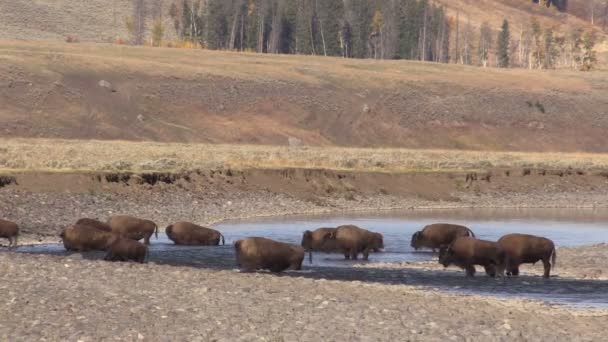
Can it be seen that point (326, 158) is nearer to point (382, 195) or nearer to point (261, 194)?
point (382, 195)

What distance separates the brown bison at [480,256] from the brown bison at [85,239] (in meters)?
7.56

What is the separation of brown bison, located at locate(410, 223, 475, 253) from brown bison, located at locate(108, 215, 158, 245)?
6783 millimetres

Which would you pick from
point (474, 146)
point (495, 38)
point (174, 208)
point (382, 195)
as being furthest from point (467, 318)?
point (495, 38)

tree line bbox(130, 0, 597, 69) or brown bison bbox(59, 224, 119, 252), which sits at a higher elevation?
tree line bbox(130, 0, 597, 69)

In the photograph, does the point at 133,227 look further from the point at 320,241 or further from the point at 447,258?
the point at 447,258

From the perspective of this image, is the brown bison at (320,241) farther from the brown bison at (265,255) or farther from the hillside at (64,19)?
the hillside at (64,19)

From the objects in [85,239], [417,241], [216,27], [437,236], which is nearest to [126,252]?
[85,239]

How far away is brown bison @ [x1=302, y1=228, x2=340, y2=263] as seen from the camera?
27.1m

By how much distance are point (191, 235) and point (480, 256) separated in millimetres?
8660

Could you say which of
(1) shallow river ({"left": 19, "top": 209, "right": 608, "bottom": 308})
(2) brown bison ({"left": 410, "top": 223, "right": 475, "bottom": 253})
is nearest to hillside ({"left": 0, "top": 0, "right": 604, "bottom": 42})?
(1) shallow river ({"left": 19, "top": 209, "right": 608, "bottom": 308})

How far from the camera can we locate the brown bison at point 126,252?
22.5 meters

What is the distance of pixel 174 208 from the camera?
36562mm

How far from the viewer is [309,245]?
88.8 feet

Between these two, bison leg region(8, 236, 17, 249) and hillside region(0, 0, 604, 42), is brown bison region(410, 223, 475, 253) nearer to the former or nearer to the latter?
bison leg region(8, 236, 17, 249)
